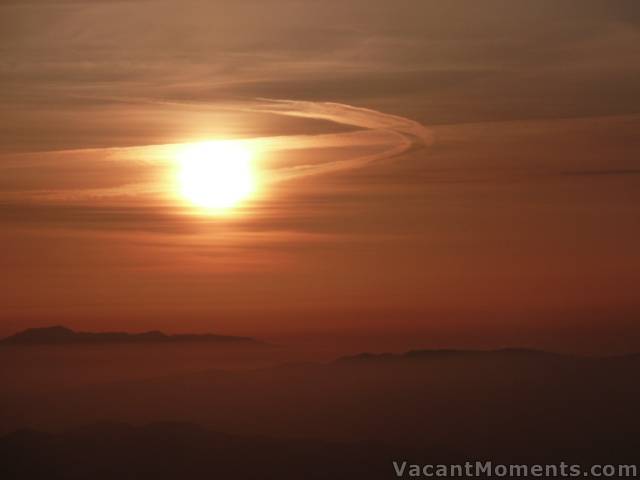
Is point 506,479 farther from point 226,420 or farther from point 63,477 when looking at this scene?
point 63,477

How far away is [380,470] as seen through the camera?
33.2ft

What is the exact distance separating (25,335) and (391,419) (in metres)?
4.13

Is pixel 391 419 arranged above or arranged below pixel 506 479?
above

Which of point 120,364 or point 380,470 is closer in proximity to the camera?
point 380,470

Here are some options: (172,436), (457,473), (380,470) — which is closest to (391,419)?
(380,470)

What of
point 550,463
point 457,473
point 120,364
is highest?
point 120,364

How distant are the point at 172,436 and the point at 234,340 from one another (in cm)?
142

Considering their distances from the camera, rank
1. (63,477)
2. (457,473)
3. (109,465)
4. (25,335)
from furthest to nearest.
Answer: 1. (109,465)
2. (63,477)
3. (25,335)
4. (457,473)

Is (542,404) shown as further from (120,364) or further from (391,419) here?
(120,364)

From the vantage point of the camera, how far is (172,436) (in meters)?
11.0

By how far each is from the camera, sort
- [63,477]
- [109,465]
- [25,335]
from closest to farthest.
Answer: [25,335]
[63,477]
[109,465]

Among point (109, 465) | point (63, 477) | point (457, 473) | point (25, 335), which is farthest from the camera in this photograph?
point (109, 465)

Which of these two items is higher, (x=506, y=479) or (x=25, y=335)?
(x=25, y=335)

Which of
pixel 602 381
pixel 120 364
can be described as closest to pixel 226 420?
pixel 120 364
